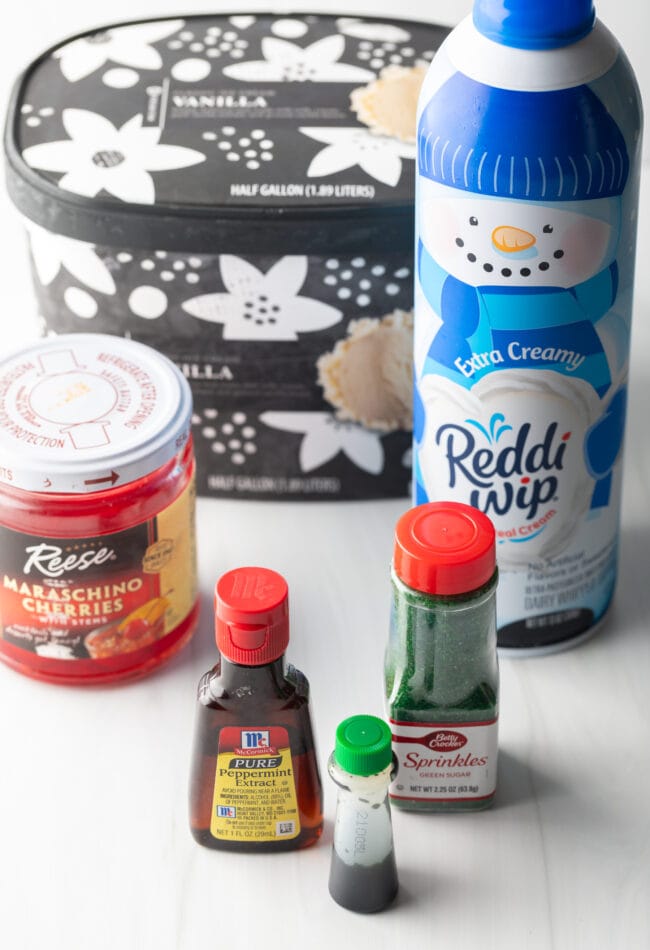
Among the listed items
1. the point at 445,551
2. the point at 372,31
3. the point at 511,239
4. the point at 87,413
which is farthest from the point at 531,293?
the point at 372,31

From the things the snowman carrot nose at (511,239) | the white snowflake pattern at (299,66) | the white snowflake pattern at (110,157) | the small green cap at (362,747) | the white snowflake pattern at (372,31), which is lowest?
the small green cap at (362,747)

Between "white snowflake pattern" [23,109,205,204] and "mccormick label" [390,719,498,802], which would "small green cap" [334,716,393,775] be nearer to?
"mccormick label" [390,719,498,802]

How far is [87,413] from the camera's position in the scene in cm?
79

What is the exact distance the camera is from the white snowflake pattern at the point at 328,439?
3.00 ft

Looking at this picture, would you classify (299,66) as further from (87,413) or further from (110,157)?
(87,413)

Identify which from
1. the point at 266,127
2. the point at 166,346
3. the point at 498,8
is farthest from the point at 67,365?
the point at 498,8

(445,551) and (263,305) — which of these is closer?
(445,551)

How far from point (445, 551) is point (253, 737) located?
4.9 inches

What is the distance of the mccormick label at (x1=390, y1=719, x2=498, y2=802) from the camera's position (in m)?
0.71

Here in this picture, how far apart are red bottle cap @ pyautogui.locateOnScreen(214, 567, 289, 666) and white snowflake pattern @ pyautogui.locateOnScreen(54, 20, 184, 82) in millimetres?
425

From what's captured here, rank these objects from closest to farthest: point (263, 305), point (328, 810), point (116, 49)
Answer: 1. point (328, 810)
2. point (263, 305)
3. point (116, 49)

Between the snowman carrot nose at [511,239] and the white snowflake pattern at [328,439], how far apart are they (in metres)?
0.24

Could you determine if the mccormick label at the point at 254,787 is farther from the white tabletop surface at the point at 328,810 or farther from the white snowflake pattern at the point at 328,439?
the white snowflake pattern at the point at 328,439

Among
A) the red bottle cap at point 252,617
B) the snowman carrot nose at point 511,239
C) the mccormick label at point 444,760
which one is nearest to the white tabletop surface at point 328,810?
the mccormick label at point 444,760
